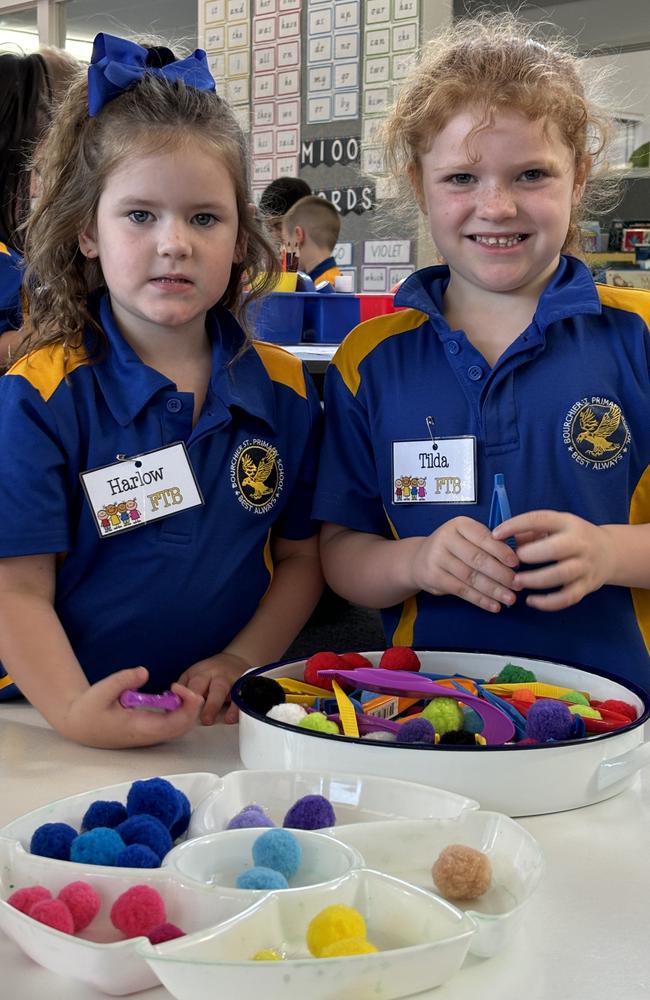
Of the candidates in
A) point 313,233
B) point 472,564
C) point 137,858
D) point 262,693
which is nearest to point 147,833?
point 137,858

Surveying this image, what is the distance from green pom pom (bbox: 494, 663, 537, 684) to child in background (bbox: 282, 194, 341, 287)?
3588mm

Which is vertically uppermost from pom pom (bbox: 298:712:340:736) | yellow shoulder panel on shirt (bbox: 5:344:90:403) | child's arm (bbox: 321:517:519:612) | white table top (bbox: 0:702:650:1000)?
yellow shoulder panel on shirt (bbox: 5:344:90:403)

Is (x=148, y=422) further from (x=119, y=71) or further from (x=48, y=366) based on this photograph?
(x=119, y=71)

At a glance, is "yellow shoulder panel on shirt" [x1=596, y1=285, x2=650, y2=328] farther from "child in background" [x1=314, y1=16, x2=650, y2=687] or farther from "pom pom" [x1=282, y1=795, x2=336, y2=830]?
"pom pom" [x1=282, y1=795, x2=336, y2=830]

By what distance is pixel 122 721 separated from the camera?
85 cm

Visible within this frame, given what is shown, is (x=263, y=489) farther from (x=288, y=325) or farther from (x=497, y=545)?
(x=288, y=325)

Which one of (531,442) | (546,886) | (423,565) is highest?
(531,442)

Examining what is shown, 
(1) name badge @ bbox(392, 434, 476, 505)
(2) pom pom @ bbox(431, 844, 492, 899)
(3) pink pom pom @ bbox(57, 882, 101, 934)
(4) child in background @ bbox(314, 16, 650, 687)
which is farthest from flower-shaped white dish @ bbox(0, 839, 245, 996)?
(1) name badge @ bbox(392, 434, 476, 505)

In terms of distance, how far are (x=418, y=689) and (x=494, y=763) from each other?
0.13 m

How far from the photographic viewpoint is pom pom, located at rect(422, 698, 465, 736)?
75 centimetres

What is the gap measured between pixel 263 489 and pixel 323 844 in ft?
1.94

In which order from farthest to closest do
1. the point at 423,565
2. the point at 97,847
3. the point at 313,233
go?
the point at 313,233 → the point at 423,565 → the point at 97,847

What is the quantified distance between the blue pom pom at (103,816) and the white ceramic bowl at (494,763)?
0.47 feet

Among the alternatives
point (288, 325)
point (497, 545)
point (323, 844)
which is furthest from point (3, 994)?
point (288, 325)
